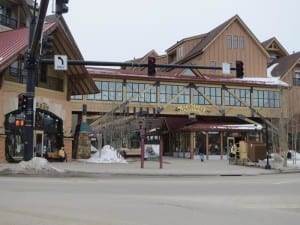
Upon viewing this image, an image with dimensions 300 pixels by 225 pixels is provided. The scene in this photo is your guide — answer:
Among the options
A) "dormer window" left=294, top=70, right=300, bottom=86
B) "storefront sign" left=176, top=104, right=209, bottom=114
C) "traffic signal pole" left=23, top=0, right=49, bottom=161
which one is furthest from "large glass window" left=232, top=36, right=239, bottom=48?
"traffic signal pole" left=23, top=0, right=49, bottom=161

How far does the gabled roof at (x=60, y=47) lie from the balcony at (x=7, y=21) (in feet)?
17.5

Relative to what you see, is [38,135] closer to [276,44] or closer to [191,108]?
[191,108]

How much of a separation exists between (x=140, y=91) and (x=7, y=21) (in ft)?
48.6

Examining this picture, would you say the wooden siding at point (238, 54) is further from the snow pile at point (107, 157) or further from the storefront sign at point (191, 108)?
the snow pile at point (107, 157)

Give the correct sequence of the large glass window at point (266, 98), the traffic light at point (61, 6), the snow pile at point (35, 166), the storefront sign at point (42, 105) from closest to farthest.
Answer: the traffic light at point (61, 6) → the snow pile at point (35, 166) → the storefront sign at point (42, 105) → the large glass window at point (266, 98)

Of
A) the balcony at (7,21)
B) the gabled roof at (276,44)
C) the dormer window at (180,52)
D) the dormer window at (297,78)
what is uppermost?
the gabled roof at (276,44)

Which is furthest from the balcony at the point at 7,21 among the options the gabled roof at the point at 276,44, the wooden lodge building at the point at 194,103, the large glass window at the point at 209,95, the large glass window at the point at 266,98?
the gabled roof at the point at 276,44

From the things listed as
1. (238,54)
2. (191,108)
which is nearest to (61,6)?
(191,108)

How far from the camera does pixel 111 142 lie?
45.3 meters

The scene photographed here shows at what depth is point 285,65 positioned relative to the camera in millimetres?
64688

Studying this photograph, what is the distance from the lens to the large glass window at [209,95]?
54.5m

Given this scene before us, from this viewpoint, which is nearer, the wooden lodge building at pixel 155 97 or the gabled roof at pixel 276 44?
the wooden lodge building at pixel 155 97

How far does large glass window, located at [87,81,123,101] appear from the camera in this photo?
51188 millimetres

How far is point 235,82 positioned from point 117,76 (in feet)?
42.9
